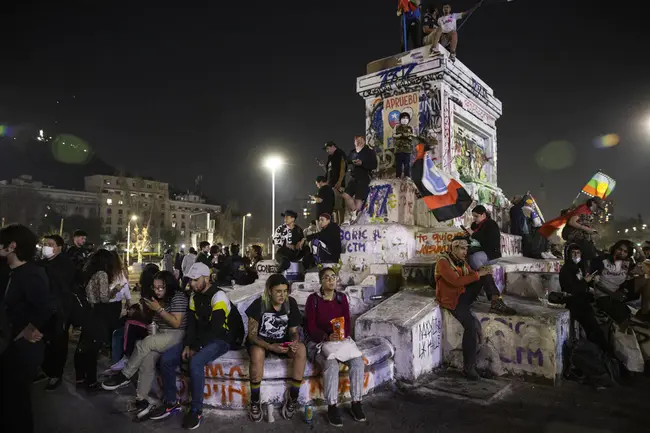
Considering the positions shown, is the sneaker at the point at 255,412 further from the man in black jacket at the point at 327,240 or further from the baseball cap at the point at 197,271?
the man in black jacket at the point at 327,240

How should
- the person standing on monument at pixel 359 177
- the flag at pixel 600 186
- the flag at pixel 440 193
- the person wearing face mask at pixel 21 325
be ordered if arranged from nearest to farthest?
the person wearing face mask at pixel 21 325
the flag at pixel 440 193
the person standing on monument at pixel 359 177
the flag at pixel 600 186

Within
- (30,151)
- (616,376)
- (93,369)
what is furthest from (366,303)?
(30,151)

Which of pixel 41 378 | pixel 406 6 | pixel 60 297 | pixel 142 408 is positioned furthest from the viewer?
pixel 406 6

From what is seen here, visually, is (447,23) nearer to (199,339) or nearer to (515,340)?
(515,340)

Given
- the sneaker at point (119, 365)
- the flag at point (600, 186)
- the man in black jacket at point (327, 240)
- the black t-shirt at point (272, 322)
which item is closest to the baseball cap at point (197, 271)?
the black t-shirt at point (272, 322)

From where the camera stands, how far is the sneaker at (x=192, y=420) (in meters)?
4.52

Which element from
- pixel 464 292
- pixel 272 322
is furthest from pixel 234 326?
pixel 464 292

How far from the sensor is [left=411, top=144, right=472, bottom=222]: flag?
8.36 meters

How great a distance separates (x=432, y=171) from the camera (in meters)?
8.69

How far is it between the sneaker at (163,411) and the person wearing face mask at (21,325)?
1.39 meters

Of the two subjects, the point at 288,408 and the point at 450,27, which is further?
the point at 450,27

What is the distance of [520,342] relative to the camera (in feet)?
19.7

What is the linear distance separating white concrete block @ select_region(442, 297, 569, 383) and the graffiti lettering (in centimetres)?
609

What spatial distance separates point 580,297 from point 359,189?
4727mm
